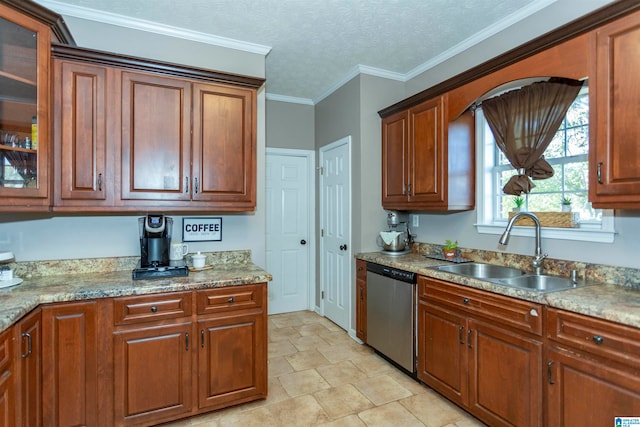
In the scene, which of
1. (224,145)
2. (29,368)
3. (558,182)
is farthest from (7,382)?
(558,182)

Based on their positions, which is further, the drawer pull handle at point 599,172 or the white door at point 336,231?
the white door at point 336,231

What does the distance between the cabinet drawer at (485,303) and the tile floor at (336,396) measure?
732 mm

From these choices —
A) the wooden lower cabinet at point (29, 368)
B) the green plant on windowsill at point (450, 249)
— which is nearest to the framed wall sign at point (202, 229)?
the wooden lower cabinet at point (29, 368)

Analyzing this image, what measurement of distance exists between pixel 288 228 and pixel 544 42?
3217 mm

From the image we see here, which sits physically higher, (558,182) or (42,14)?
(42,14)

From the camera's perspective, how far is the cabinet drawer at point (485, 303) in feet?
5.93

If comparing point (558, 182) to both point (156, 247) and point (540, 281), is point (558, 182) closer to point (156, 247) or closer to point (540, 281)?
point (540, 281)

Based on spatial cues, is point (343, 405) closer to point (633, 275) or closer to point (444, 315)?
point (444, 315)

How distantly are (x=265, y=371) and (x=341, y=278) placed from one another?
1.67 metres

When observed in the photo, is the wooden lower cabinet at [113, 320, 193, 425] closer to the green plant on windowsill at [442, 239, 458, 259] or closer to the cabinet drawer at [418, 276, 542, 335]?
the cabinet drawer at [418, 276, 542, 335]

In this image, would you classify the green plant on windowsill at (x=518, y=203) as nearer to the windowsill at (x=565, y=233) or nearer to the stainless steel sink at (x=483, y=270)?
the windowsill at (x=565, y=233)

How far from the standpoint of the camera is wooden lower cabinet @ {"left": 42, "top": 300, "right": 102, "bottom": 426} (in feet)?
6.04

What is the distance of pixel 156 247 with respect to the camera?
2.34 meters

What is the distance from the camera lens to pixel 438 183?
282 cm
